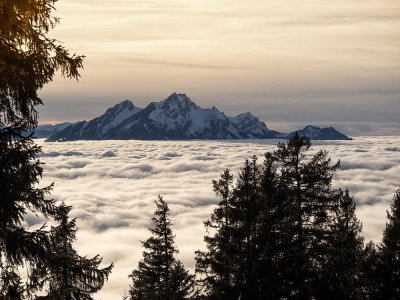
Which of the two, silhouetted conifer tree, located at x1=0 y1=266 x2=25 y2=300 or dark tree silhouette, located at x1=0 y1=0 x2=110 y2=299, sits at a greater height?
dark tree silhouette, located at x1=0 y1=0 x2=110 y2=299

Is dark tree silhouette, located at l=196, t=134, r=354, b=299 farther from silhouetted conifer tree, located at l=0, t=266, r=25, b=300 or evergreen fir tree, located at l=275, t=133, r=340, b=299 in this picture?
silhouetted conifer tree, located at l=0, t=266, r=25, b=300

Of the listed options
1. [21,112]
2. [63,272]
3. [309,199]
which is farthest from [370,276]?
[21,112]

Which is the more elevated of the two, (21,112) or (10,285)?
(21,112)

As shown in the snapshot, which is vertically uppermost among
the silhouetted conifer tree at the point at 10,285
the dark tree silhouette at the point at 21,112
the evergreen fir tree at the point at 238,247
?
the dark tree silhouette at the point at 21,112

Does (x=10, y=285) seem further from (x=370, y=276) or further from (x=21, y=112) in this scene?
(x=370, y=276)

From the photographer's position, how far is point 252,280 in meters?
16.3

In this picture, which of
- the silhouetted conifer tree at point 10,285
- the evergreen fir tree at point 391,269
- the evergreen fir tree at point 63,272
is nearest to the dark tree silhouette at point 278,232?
the evergreen fir tree at point 391,269

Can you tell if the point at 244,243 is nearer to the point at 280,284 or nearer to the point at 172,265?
the point at 280,284

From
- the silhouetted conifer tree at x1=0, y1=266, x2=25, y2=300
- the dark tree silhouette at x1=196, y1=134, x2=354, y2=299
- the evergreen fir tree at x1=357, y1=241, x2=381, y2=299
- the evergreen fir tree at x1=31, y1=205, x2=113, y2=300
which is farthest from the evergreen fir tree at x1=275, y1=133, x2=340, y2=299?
the silhouetted conifer tree at x1=0, y1=266, x2=25, y2=300

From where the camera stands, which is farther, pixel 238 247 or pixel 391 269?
pixel 391 269

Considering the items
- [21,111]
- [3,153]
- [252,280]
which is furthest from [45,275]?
[252,280]

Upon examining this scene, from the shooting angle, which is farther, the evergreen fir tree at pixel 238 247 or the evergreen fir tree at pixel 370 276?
the evergreen fir tree at pixel 370 276

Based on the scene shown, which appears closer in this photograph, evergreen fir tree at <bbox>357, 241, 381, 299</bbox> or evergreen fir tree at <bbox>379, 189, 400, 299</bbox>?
evergreen fir tree at <bbox>379, 189, 400, 299</bbox>

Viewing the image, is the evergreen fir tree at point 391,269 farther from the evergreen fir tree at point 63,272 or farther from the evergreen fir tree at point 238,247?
the evergreen fir tree at point 63,272
